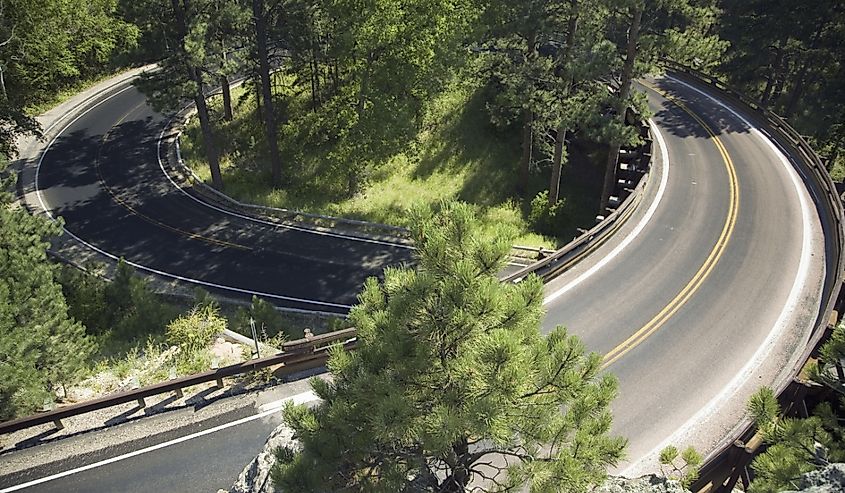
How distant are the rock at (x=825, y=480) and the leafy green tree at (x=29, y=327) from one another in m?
14.2

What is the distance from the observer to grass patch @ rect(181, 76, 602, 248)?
100 feet

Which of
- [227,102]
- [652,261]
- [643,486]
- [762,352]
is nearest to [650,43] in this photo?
[652,261]

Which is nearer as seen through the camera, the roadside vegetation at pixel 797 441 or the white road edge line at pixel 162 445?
the roadside vegetation at pixel 797 441

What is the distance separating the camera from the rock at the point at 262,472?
1037 cm

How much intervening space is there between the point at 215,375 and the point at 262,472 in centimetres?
382

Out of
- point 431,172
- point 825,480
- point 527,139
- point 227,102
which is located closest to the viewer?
point 825,480

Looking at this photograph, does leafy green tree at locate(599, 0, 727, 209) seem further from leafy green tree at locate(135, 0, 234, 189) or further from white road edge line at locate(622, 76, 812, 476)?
leafy green tree at locate(135, 0, 234, 189)

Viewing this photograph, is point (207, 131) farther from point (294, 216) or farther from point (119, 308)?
point (119, 308)

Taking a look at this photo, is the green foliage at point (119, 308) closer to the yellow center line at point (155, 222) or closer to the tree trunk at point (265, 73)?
the yellow center line at point (155, 222)

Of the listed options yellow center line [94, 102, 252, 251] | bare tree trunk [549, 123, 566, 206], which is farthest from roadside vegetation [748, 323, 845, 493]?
yellow center line [94, 102, 252, 251]

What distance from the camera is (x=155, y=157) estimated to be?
117 feet

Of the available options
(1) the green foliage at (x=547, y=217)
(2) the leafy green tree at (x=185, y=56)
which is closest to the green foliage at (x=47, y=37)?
(2) the leafy green tree at (x=185, y=56)

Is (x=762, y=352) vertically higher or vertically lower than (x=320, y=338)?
lower

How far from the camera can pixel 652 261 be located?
20109mm
